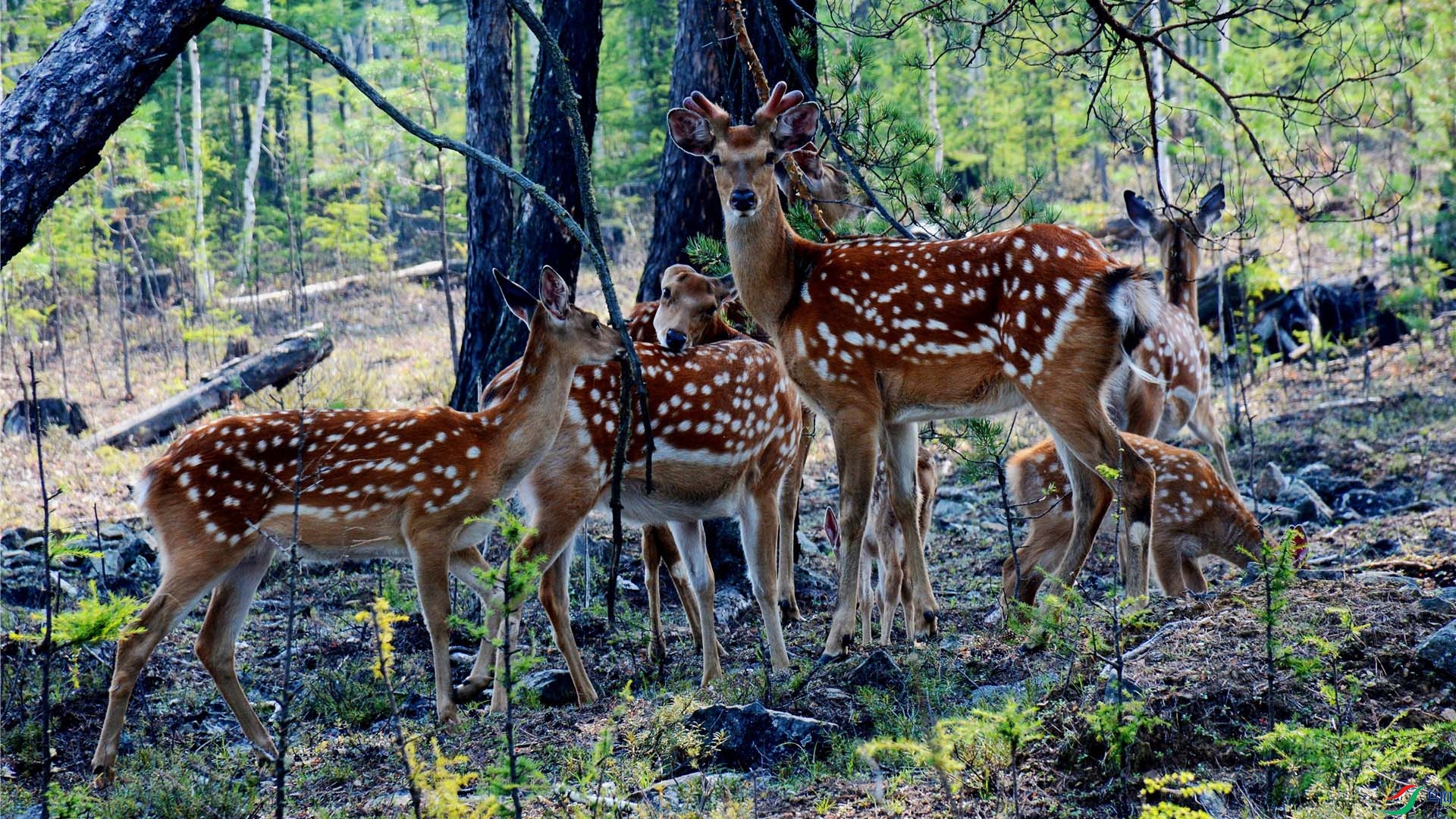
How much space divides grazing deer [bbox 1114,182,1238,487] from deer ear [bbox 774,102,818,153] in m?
2.43

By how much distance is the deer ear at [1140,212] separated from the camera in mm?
8984

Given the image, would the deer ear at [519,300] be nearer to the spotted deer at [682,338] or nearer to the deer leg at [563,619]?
the spotted deer at [682,338]

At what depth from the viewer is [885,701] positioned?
5.30 m

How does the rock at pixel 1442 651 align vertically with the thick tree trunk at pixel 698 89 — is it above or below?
below

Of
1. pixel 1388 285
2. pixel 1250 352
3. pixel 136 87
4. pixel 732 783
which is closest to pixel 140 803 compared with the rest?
pixel 732 783

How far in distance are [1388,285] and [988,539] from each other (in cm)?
989

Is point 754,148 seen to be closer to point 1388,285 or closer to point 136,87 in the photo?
point 136,87

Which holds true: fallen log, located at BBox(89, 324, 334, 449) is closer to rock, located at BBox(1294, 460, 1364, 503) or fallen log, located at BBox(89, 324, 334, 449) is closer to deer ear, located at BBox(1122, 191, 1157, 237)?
deer ear, located at BBox(1122, 191, 1157, 237)

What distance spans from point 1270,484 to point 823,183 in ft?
14.4

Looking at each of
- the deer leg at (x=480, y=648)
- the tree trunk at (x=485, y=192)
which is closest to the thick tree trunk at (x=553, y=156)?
the tree trunk at (x=485, y=192)

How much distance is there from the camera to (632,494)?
662 centimetres

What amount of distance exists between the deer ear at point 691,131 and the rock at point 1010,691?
3.10 meters

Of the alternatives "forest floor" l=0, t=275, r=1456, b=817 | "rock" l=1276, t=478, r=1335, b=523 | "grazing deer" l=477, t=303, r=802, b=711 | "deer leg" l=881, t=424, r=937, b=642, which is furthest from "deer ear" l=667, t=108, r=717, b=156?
"rock" l=1276, t=478, r=1335, b=523

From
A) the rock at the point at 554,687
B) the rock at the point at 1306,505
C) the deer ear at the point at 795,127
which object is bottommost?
the rock at the point at 554,687
